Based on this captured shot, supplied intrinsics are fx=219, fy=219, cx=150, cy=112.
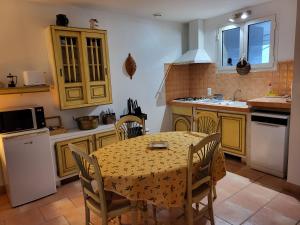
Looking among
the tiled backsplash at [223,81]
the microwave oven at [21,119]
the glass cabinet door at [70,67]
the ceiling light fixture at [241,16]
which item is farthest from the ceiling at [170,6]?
the microwave oven at [21,119]

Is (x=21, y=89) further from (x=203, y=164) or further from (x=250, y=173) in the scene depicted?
(x=250, y=173)

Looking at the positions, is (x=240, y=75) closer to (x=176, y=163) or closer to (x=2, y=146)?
(x=176, y=163)

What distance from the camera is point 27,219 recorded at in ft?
7.39

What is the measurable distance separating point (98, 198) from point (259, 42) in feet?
10.8

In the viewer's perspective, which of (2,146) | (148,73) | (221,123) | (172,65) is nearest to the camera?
(2,146)

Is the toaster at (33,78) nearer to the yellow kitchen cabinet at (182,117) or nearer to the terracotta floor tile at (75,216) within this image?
the terracotta floor tile at (75,216)

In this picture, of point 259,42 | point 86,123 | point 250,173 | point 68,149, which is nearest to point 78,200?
point 68,149

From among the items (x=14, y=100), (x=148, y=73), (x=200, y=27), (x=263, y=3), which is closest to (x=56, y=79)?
(x=14, y=100)

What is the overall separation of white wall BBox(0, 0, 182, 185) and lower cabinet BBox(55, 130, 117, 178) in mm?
390

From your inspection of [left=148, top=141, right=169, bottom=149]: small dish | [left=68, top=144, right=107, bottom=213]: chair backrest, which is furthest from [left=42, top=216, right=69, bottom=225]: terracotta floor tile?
[left=148, top=141, right=169, bottom=149]: small dish

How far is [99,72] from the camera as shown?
3180 millimetres

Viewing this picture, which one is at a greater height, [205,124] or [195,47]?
[195,47]

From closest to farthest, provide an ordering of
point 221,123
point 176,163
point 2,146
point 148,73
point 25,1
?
point 176,163 < point 2,146 < point 25,1 < point 221,123 < point 148,73

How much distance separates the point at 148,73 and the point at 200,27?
1343mm
